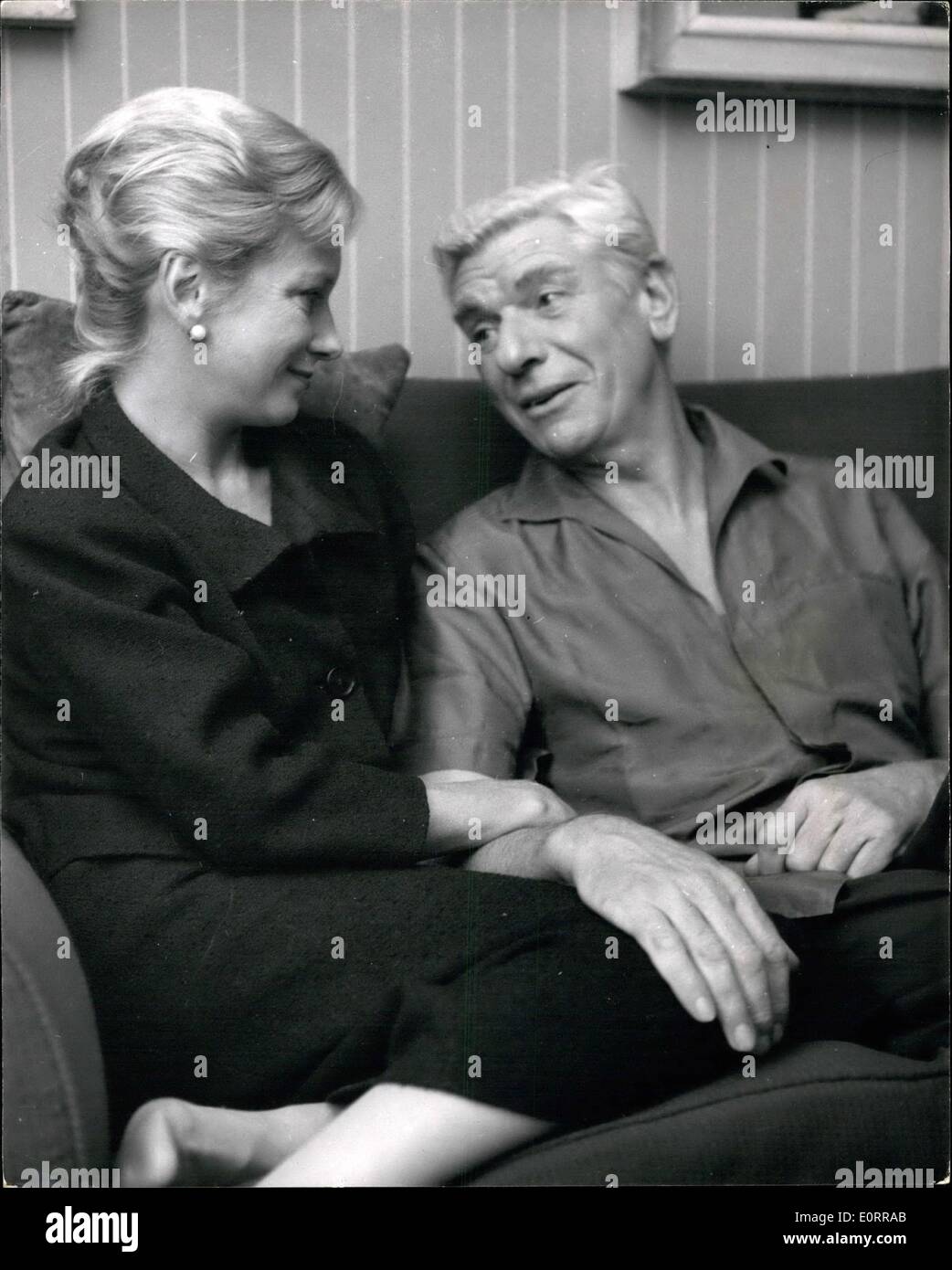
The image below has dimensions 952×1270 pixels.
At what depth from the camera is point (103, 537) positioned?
43.3 inches

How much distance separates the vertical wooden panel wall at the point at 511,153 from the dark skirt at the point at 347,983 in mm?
558

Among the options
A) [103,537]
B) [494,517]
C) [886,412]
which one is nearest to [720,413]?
[886,412]

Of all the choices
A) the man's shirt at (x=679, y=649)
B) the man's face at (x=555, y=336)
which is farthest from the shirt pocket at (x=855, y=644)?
the man's face at (x=555, y=336)

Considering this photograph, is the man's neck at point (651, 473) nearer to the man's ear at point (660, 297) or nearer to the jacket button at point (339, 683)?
the man's ear at point (660, 297)

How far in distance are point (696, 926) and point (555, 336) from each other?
620 mm

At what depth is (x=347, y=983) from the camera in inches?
42.4

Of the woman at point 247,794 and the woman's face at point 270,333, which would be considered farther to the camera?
the woman's face at point 270,333

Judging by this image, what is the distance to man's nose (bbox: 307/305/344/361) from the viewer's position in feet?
3.98

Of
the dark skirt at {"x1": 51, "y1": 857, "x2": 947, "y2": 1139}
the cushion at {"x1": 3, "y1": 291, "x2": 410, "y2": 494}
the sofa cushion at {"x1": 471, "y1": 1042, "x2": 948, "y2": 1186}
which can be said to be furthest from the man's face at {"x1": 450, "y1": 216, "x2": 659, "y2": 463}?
the sofa cushion at {"x1": 471, "y1": 1042, "x2": 948, "y2": 1186}

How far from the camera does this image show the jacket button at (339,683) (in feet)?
3.92

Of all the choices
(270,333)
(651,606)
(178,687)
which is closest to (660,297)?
(651,606)

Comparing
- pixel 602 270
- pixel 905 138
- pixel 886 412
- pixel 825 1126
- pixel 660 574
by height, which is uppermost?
pixel 905 138

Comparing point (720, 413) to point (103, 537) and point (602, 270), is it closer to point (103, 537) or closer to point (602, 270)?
point (602, 270)
